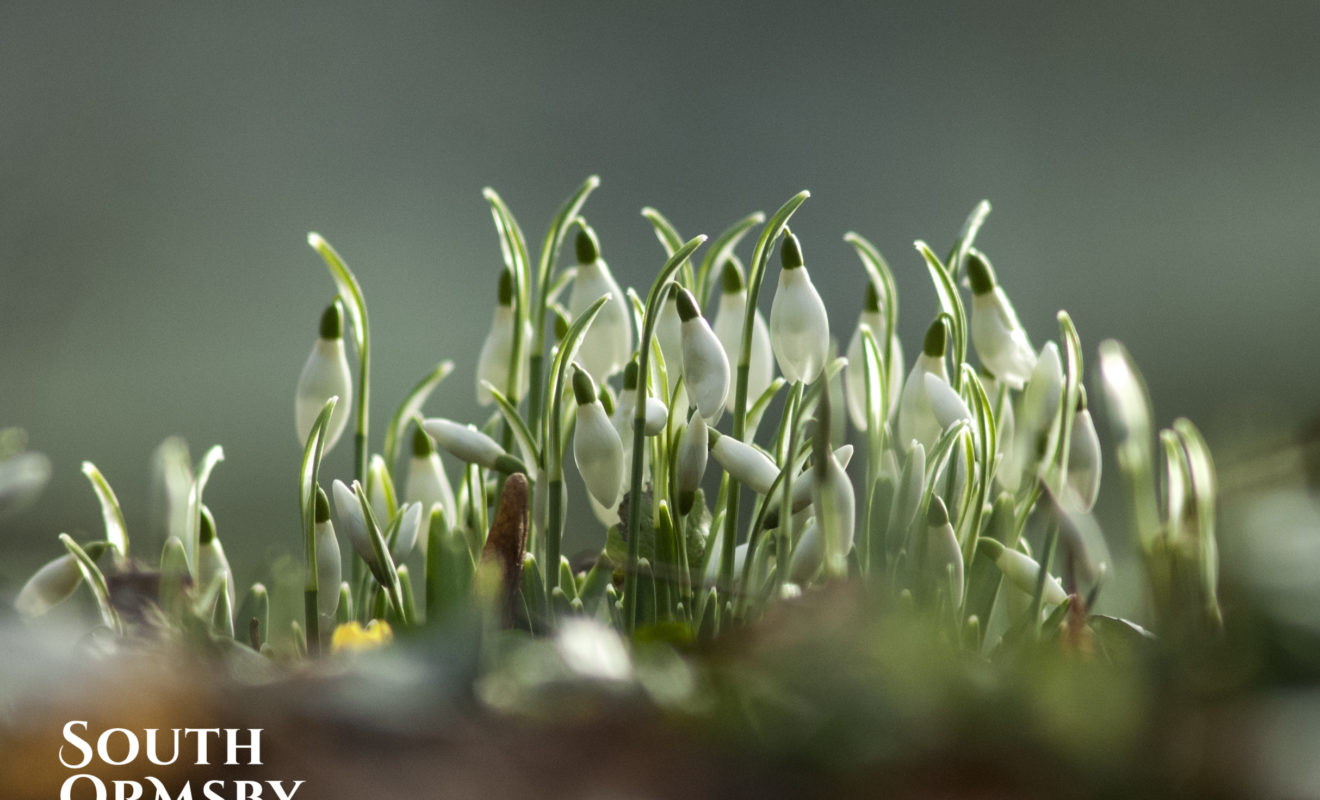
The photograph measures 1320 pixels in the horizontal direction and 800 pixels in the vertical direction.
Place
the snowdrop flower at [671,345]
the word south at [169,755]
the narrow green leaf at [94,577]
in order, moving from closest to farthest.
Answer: the word south at [169,755]
the narrow green leaf at [94,577]
the snowdrop flower at [671,345]

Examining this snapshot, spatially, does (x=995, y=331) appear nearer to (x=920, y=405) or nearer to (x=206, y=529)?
(x=920, y=405)

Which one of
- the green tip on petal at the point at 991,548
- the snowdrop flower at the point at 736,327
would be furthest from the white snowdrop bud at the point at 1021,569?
the snowdrop flower at the point at 736,327

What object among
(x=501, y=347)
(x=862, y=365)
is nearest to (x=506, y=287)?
(x=501, y=347)

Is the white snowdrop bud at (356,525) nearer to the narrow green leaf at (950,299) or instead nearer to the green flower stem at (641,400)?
the green flower stem at (641,400)

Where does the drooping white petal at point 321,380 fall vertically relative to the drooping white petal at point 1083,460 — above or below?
above

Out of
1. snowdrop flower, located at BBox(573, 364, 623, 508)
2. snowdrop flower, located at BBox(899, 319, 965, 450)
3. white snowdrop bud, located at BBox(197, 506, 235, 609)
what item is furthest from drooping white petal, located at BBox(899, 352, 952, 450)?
white snowdrop bud, located at BBox(197, 506, 235, 609)

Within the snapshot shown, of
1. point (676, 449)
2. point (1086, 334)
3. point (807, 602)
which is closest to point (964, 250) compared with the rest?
point (676, 449)

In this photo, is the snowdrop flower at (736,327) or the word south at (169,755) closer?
the word south at (169,755)

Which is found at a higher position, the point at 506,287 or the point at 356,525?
the point at 506,287
